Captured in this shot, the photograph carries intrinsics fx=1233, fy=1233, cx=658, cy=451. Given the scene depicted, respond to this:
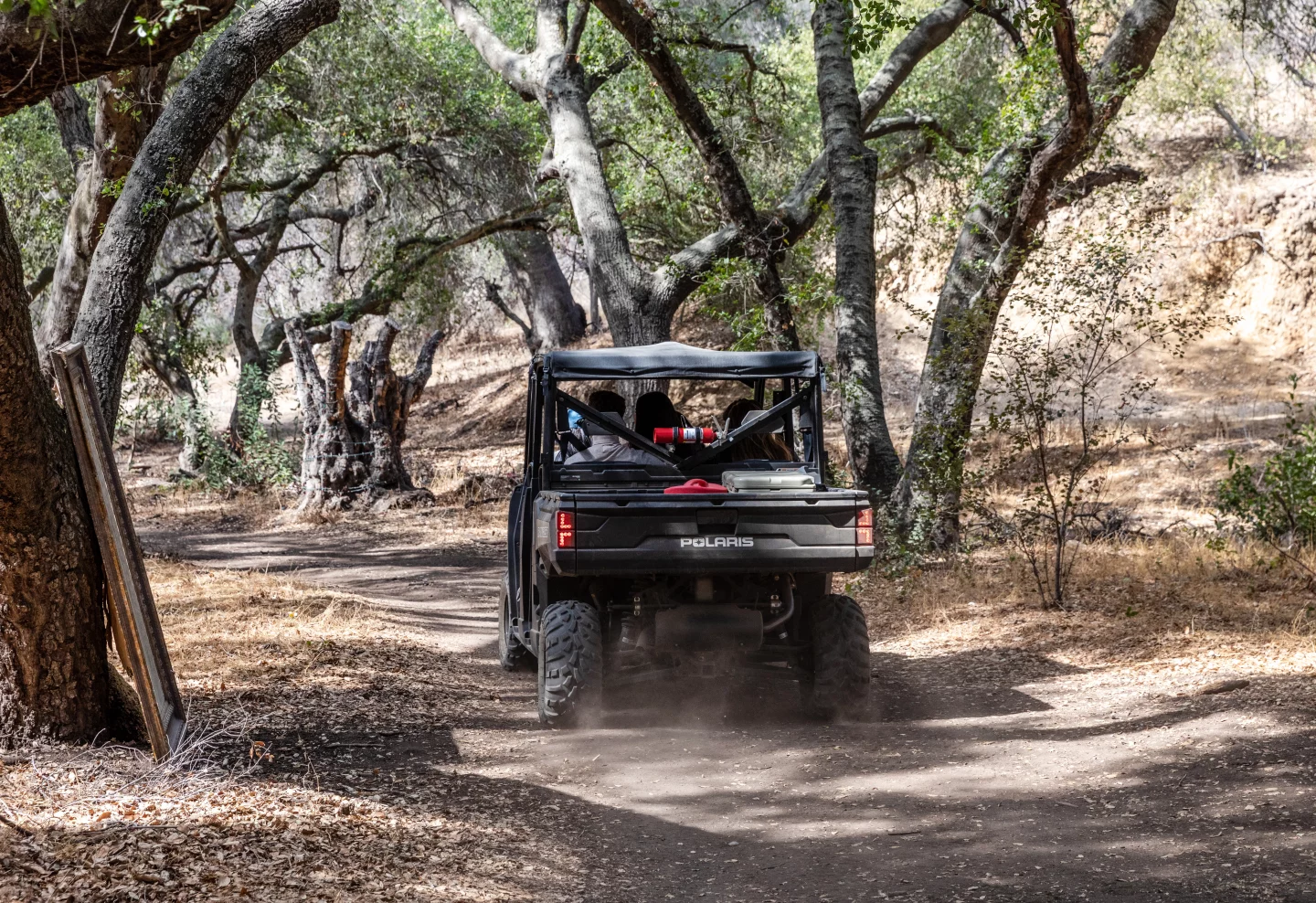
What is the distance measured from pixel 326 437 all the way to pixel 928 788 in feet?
43.0

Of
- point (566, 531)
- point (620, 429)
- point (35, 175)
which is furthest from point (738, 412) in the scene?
point (35, 175)

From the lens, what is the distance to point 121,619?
4.99 metres

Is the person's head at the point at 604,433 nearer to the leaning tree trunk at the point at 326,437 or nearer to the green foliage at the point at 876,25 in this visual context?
the green foliage at the point at 876,25

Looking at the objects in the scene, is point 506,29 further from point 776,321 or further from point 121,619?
point 121,619

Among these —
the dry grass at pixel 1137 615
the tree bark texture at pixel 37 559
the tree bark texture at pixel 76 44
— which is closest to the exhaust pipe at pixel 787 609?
the dry grass at pixel 1137 615

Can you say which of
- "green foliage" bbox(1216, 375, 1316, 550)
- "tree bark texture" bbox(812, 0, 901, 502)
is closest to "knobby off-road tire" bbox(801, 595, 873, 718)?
"green foliage" bbox(1216, 375, 1316, 550)

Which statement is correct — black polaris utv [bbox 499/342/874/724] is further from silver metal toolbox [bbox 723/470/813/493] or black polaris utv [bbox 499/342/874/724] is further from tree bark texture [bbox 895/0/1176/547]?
tree bark texture [bbox 895/0/1176/547]

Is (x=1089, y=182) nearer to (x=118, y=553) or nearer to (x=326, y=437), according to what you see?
(x=118, y=553)

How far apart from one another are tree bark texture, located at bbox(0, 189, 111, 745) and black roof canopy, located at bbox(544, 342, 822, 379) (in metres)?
2.64

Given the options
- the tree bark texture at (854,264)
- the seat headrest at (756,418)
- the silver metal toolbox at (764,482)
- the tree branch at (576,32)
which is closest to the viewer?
the silver metal toolbox at (764,482)

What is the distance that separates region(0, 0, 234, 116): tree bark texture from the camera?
15.9 ft

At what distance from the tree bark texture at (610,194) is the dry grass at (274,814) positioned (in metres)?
6.28

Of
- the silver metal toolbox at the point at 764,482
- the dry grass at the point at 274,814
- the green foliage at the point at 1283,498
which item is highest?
the silver metal toolbox at the point at 764,482

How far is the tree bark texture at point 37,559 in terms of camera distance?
15.9ft
